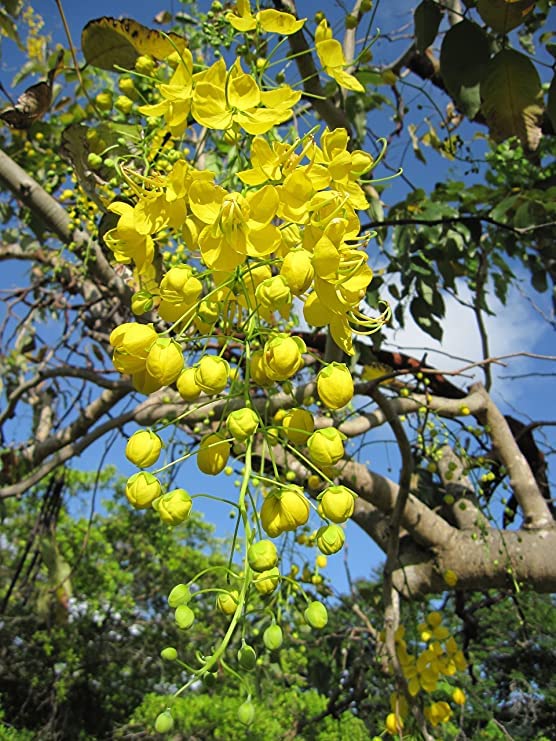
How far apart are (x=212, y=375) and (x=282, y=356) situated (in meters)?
0.07

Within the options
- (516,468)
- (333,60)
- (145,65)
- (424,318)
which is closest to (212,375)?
(333,60)

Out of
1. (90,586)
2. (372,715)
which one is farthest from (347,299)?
(90,586)

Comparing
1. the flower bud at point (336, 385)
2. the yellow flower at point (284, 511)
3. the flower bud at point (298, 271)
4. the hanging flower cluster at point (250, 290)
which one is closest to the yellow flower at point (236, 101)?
the hanging flower cluster at point (250, 290)

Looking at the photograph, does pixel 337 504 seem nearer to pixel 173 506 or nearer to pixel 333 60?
pixel 173 506

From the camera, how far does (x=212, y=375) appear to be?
58cm

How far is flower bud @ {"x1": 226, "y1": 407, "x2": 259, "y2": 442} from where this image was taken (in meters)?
0.56

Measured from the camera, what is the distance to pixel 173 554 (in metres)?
6.75

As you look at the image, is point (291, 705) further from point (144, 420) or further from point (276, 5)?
point (276, 5)

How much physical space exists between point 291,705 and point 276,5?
12.2 feet

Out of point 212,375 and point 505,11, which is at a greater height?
point 505,11

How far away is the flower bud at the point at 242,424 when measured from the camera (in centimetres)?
56

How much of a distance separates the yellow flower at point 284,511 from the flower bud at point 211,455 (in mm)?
69

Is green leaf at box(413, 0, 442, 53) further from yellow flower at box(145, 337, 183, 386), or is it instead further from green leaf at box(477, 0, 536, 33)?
yellow flower at box(145, 337, 183, 386)

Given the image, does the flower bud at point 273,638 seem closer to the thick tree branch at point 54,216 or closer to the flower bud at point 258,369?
the flower bud at point 258,369
